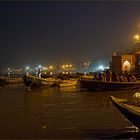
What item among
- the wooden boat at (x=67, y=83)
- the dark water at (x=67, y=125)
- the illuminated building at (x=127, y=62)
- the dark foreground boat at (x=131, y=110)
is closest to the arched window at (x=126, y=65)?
the illuminated building at (x=127, y=62)

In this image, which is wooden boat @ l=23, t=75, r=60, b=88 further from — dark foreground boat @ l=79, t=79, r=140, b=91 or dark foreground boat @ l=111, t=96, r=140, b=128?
dark foreground boat @ l=111, t=96, r=140, b=128

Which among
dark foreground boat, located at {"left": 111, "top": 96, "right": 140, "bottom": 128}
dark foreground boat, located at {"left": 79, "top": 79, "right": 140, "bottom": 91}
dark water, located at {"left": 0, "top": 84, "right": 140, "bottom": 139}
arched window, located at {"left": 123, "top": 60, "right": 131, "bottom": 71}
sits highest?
arched window, located at {"left": 123, "top": 60, "right": 131, "bottom": 71}

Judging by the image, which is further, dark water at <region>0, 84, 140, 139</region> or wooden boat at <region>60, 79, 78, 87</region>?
wooden boat at <region>60, 79, 78, 87</region>

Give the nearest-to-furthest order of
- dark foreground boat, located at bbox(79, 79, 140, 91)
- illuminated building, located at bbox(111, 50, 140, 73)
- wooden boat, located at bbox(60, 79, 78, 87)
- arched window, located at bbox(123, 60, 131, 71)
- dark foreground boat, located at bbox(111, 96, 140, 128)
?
dark foreground boat, located at bbox(111, 96, 140, 128) < dark foreground boat, located at bbox(79, 79, 140, 91) < wooden boat, located at bbox(60, 79, 78, 87) < illuminated building, located at bbox(111, 50, 140, 73) < arched window, located at bbox(123, 60, 131, 71)

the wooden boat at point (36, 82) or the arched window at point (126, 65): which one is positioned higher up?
the arched window at point (126, 65)

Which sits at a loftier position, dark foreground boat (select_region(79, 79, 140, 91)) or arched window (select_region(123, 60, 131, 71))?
arched window (select_region(123, 60, 131, 71))

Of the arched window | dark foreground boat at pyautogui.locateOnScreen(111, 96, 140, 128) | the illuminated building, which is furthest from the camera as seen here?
the arched window

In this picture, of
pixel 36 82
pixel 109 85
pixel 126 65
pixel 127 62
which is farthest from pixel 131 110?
pixel 126 65

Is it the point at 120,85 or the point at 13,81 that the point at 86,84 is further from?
the point at 13,81

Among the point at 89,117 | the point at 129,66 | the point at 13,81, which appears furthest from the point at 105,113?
the point at 13,81

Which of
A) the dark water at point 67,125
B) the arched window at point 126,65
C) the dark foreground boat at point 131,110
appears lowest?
the dark water at point 67,125

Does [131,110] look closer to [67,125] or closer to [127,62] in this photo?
[67,125]

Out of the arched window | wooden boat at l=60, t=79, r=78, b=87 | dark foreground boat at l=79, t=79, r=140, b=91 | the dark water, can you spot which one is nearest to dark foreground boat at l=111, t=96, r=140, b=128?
the dark water

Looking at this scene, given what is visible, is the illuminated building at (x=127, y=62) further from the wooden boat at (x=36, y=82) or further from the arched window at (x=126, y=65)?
the wooden boat at (x=36, y=82)
